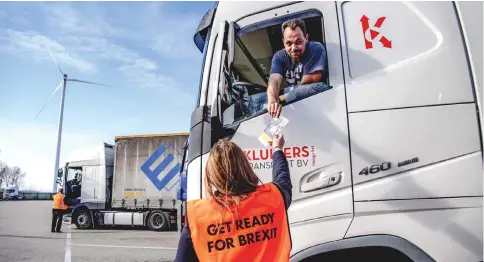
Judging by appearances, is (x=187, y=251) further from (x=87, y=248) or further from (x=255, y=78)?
(x=87, y=248)

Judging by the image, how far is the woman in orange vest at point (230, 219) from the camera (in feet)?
5.94

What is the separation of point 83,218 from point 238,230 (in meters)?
14.1

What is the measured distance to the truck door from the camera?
2340 mm

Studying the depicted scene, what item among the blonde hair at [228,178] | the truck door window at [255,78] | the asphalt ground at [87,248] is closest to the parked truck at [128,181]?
the asphalt ground at [87,248]

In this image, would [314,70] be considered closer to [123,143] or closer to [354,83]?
[354,83]

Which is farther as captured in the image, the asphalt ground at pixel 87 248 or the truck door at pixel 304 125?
the asphalt ground at pixel 87 248

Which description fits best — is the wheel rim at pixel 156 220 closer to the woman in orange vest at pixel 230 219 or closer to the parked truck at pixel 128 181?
the parked truck at pixel 128 181

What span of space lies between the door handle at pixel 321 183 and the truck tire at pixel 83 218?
1362 cm

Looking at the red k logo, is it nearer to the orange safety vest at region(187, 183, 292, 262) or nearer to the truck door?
the truck door

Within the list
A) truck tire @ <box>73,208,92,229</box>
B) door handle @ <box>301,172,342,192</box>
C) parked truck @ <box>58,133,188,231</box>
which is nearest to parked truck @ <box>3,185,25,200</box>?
parked truck @ <box>58,133,188,231</box>

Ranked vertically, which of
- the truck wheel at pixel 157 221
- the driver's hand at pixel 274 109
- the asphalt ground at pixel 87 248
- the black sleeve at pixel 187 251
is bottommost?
the asphalt ground at pixel 87 248

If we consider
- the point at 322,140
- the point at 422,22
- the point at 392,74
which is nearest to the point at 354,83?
the point at 392,74

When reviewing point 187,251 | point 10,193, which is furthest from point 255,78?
point 10,193

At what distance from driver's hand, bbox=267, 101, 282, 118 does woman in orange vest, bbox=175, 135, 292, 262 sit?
26.6 inches
